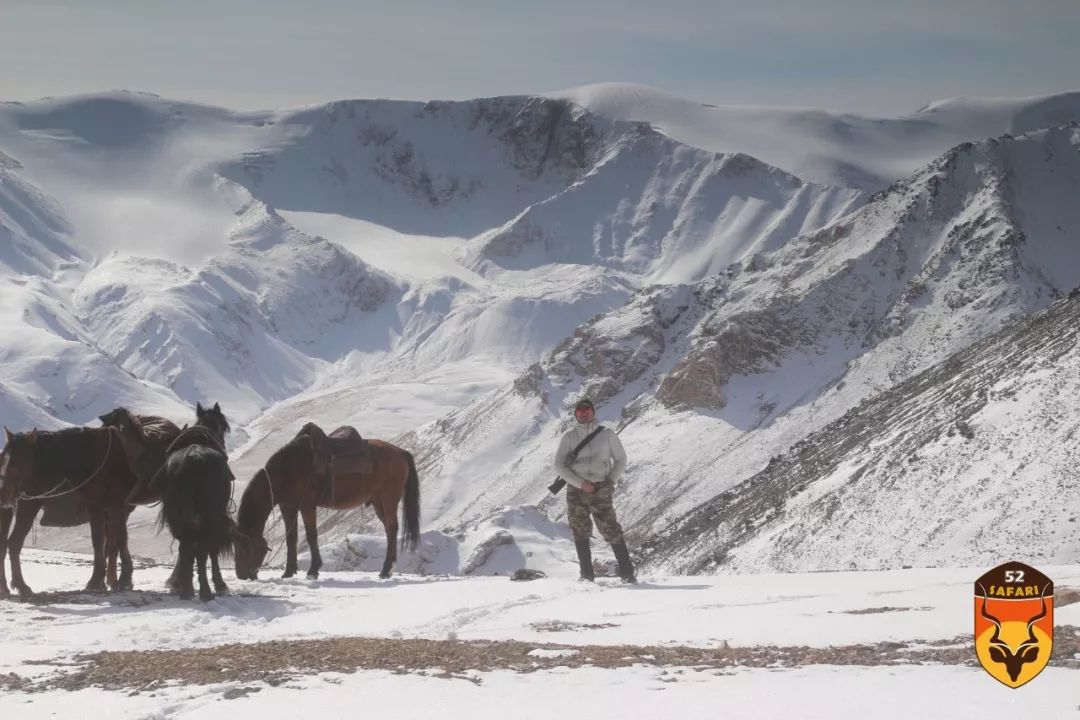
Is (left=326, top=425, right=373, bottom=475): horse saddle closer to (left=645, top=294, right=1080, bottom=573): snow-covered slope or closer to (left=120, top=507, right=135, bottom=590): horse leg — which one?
(left=120, top=507, right=135, bottom=590): horse leg

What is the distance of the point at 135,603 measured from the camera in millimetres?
15180

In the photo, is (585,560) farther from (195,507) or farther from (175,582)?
(175,582)

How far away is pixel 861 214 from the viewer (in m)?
110

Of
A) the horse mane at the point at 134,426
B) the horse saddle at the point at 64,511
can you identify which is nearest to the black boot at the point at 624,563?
the horse mane at the point at 134,426

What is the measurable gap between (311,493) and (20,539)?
17.4 feet

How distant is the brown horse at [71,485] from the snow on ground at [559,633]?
85 centimetres

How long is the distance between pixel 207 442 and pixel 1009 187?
97387 mm

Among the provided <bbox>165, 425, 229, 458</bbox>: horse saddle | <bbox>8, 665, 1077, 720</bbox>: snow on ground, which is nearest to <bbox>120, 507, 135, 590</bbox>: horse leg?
<bbox>165, 425, 229, 458</bbox>: horse saddle

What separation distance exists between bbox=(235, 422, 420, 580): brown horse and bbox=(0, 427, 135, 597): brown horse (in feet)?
5.75

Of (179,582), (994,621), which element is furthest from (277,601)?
(994,621)

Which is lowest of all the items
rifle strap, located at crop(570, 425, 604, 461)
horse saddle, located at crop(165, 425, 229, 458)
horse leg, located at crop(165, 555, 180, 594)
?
horse leg, located at crop(165, 555, 180, 594)

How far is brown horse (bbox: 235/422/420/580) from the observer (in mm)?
19750

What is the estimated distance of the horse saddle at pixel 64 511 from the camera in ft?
55.3

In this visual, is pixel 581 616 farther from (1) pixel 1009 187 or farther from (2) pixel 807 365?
(1) pixel 1009 187
